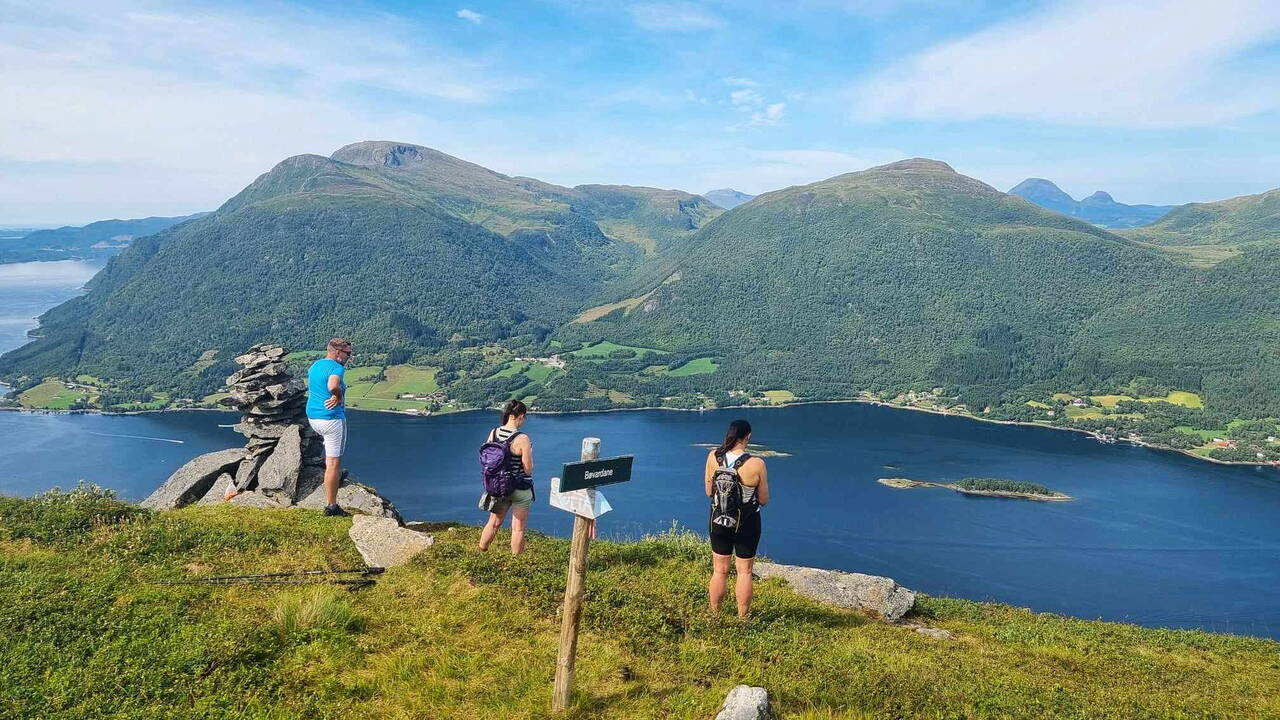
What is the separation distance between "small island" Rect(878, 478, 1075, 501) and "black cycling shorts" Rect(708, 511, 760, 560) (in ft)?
378

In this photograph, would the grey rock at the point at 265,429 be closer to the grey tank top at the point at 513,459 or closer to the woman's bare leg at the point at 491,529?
the woman's bare leg at the point at 491,529

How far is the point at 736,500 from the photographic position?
909cm

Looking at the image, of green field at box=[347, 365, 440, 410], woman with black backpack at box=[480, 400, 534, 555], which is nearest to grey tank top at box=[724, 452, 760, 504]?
woman with black backpack at box=[480, 400, 534, 555]

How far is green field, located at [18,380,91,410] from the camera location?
563ft

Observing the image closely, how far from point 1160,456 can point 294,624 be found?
581 ft

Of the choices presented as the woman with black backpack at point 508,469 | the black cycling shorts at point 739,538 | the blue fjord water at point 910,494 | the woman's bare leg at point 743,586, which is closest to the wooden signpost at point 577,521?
the black cycling shorts at point 739,538

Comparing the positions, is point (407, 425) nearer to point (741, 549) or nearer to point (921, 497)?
point (921, 497)

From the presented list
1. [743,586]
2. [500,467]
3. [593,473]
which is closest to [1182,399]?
[743,586]

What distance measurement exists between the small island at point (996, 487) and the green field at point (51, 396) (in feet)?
665

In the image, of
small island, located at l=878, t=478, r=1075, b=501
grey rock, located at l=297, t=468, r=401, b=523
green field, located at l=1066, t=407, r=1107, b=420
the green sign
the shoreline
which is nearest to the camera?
the green sign

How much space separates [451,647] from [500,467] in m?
3.26

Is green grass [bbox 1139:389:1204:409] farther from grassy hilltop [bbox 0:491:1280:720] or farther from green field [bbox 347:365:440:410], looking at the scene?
grassy hilltop [bbox 0:491:1280:720]

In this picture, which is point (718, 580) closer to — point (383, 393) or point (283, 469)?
point (283, 469)

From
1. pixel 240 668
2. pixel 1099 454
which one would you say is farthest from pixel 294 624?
pixel 1099 454
